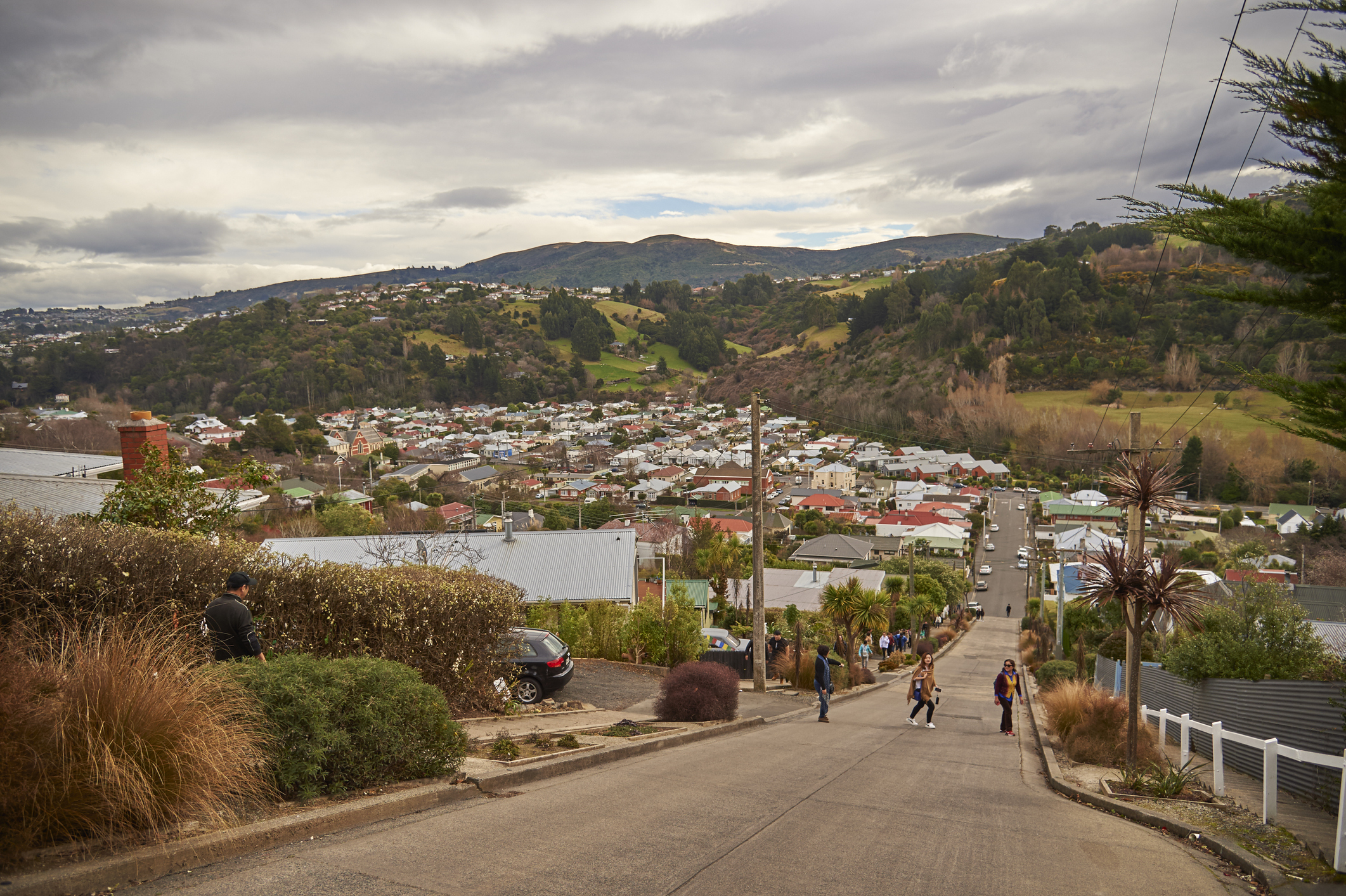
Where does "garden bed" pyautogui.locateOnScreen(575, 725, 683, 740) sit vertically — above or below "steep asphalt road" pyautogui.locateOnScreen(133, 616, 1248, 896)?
below

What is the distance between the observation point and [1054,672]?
74.1 ft

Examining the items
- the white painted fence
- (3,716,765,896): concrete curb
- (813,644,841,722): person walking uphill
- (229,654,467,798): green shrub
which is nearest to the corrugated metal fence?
the white painted fence

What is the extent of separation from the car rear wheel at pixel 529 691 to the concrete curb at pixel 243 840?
17.1 feet

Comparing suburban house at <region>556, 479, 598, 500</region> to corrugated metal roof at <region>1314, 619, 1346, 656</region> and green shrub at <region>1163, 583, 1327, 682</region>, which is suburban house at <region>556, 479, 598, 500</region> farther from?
green shrub at <region>1163, 583, 1327, 682</region>

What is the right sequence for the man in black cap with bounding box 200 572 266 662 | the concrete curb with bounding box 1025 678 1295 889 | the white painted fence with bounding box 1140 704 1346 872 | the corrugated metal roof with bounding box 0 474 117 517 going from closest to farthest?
1. the white painted fence with bounding box 1140 704 1346 872
2. the concrete curb with bounding box 1025 678 1295 889
3. the man in black cap with bounding box 200 572 266 662
4. the corrugated metal roof with bounding box 0 474 117 517

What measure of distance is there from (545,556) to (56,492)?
14497 millimetres

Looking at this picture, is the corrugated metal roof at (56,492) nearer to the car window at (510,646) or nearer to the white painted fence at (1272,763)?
the car window at (510,646)

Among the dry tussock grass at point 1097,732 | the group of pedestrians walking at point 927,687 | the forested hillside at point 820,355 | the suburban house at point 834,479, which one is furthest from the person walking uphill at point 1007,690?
the suburban house at point 834,479

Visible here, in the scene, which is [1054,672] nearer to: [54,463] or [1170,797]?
[1170,797]

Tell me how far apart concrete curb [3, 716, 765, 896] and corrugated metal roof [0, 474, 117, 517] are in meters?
8.45

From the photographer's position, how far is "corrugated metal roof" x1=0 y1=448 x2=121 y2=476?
16.1m

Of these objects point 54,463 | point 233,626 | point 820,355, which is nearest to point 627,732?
point 233,626

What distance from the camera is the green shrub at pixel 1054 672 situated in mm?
21812

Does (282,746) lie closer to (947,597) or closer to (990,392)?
(947,597)
